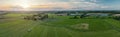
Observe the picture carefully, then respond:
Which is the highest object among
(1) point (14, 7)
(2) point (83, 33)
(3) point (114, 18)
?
(1) point (14, 7)

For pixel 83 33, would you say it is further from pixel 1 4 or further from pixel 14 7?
pixel 1 4

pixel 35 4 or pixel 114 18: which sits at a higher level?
pixel 35 4

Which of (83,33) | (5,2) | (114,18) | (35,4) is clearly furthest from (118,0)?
(5,2)

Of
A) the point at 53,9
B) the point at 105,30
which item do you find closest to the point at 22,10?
the point at 53,9

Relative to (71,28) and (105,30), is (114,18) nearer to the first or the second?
(105,30)

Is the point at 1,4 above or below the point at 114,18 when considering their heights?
above

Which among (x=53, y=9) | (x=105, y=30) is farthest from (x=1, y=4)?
(x=105, y=30)
